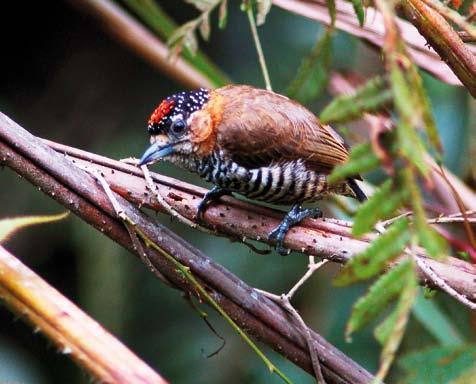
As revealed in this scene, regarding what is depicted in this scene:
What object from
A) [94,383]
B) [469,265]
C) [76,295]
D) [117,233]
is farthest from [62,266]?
[94,383]

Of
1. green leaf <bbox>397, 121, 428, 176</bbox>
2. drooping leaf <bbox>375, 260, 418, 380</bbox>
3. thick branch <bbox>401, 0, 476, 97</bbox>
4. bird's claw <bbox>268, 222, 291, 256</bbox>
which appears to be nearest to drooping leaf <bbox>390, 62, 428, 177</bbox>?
green leaf <bbox>397, 121, 428, 176</bbox>

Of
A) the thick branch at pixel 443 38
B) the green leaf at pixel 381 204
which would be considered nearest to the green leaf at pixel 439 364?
the green leaf at pixel 381 204

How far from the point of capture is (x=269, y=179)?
7.94 ft

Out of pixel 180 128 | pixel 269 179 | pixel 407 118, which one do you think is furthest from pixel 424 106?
pixel 180 128

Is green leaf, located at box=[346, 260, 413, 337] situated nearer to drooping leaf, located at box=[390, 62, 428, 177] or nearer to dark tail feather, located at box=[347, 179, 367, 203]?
drooping leaf, located at box=[390, 62, 428, 177]

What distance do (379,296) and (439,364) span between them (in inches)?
5.3

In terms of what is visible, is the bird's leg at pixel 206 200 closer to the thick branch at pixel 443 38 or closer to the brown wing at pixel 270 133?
the brown wing at pixel 270 133

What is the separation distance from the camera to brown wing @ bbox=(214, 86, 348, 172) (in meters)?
2.44

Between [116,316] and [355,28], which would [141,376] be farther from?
[116,316]

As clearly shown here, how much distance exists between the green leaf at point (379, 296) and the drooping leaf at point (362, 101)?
19 cm

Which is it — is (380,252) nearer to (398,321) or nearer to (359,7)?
(398,321)

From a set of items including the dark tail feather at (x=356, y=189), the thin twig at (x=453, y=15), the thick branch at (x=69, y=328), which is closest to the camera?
the thick branch at (x=69, y=328)

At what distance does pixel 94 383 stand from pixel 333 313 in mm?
2747

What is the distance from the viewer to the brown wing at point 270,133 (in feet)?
8.02
